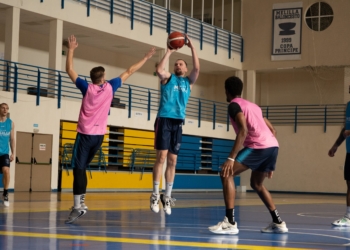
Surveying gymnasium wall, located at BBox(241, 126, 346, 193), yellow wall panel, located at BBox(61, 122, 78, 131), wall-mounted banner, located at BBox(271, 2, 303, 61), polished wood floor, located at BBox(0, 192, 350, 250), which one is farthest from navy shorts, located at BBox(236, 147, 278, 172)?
wall-mounted banner, located at BBox(271, 2, 303, 61)

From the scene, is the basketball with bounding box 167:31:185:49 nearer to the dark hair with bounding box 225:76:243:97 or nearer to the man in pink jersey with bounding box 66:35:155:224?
the man in pink jersey with bounding box 66:35:155:224

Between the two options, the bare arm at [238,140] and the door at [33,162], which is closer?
the bare arm at [238,140]

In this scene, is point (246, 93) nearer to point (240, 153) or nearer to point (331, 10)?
point (331, 10)

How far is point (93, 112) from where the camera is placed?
795 cm

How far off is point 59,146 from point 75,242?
1589 cm

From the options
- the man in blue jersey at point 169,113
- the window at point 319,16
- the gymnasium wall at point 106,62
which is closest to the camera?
the man in blue jersey at point 169,113

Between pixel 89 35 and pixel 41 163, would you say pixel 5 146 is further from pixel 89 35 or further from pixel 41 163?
pixel 89 35

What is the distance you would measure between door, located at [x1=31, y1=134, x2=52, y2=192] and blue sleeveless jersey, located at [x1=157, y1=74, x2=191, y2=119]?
479 inches

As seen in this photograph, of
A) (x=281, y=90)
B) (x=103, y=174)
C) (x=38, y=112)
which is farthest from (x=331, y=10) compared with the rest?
(x=38, y=112)

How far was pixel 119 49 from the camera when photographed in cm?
2605

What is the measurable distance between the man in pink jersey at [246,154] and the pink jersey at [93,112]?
68.0 inches

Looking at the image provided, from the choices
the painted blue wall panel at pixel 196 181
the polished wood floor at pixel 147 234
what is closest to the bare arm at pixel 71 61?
the polished wood floor at pixel 147 234

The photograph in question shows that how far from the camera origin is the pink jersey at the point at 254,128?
23.2 feet

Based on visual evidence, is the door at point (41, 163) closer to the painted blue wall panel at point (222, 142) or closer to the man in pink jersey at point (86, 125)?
the painted blue wall panel at point (222, 142)
